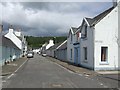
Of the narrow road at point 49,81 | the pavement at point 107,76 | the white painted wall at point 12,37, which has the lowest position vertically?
the pavement at point 107,76

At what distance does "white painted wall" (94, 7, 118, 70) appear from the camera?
24.5 m

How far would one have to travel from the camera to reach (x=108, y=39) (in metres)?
24.7

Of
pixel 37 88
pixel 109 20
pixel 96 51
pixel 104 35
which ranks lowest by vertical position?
pixel 37 88

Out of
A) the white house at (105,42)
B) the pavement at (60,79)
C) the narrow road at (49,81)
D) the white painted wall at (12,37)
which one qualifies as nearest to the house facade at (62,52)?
the white painted wall at (12,37)

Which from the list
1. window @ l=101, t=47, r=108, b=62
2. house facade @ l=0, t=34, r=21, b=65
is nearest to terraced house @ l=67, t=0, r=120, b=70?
window @ l=101, t=47, r=108, b=62

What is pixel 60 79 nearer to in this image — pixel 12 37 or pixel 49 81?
pixel 49 81

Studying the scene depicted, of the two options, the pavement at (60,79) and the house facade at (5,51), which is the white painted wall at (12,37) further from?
the pavement at (60,79)

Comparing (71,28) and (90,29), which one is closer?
(90,29)

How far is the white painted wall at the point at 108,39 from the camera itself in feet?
80.3

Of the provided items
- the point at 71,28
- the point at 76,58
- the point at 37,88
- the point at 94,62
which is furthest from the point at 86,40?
the point at 37,88

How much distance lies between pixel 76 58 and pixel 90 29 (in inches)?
395

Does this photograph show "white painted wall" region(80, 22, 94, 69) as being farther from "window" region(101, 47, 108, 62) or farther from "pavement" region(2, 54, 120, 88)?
"pavement" region(2, 54, 120, 88)

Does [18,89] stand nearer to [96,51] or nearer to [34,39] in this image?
[96,51]

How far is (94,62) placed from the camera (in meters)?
24.4
